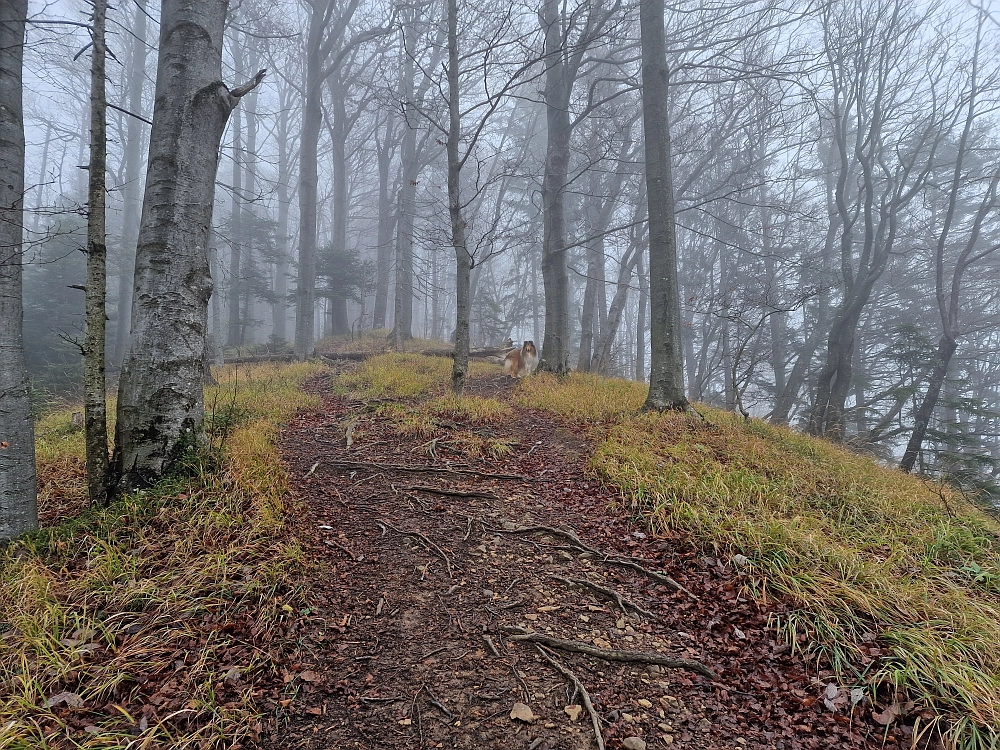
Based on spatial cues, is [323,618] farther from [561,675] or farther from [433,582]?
[561,675]

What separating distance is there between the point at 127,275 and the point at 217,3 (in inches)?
545

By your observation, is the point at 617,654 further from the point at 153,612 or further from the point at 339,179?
the point at 339,179

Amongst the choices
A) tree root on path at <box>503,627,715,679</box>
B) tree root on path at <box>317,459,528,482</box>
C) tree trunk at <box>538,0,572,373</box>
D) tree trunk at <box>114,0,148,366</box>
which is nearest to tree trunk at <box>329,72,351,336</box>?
tree trunk at <box>114,0,148,366</box>

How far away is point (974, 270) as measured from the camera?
14812mm

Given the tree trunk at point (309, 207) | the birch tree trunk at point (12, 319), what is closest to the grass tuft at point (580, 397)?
the birch tree trunk at point (12, 319)

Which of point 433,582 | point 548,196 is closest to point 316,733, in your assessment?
point 433,582

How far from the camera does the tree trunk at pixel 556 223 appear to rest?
9.47 meters

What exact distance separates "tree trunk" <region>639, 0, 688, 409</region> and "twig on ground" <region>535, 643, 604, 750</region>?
4.52 m

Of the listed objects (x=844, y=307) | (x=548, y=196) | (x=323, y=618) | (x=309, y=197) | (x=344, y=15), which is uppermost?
(x=344, y=15)

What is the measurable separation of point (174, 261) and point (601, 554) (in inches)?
166

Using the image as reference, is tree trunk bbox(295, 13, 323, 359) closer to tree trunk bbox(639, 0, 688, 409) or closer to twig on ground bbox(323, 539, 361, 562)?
tree trunk bbox(639, 0, 688, 409)

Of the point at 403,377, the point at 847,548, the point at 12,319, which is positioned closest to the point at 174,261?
the point at 12,319

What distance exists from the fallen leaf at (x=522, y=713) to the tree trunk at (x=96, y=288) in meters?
3.40

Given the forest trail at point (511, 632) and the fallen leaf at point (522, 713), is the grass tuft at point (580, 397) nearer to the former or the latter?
the forest trail at point (511, 632)
